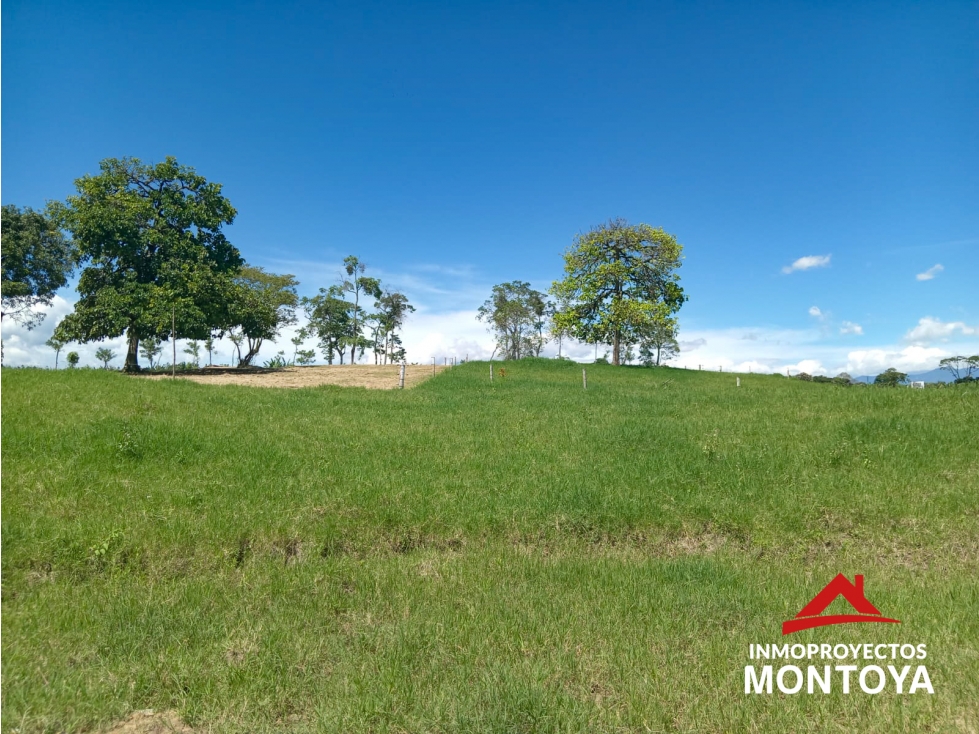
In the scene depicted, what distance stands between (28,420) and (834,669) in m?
13.9

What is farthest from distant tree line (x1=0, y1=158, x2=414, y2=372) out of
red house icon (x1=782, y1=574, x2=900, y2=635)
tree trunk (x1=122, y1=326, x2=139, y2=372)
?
red house icon (x1=782, y1=574, x2=900, y2=635)

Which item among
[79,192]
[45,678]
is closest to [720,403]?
[45,678]

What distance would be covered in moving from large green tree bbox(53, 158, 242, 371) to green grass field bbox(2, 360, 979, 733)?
20.8 m

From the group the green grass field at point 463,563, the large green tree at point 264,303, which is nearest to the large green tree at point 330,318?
the large green tree at point 264,303

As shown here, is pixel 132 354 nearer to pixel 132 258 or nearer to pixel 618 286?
pixel 132 258

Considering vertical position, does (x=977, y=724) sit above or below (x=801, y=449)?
below

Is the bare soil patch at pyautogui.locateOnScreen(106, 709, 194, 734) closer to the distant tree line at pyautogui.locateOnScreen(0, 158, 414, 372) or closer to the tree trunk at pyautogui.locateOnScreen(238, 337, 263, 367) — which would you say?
the distant tree line at pyautogui.locateOnScreen(0, 158, 414, 372)

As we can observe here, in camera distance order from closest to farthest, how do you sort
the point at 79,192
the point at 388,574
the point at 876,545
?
the point at 388,574 < the point at 876,545 < the point at 79,192

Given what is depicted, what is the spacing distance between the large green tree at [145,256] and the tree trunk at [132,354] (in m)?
0.06

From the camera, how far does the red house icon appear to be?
4.91 metres

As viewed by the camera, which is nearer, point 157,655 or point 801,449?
point 157,655

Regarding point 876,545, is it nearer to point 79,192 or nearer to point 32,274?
point 79,192

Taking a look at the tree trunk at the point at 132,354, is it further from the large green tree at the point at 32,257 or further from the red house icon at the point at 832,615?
the red house icon at the point at 832,615

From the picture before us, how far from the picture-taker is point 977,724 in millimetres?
3475
